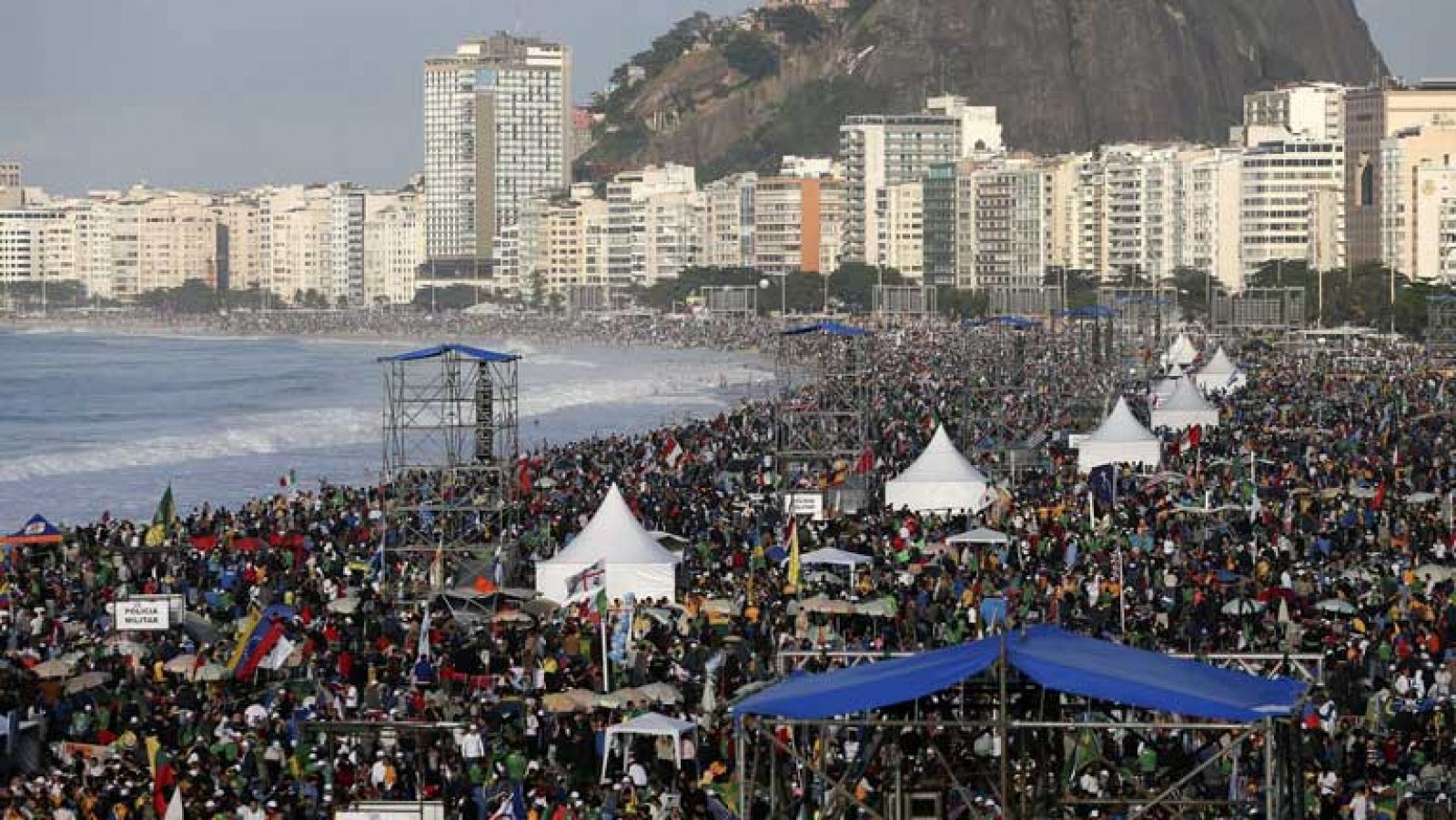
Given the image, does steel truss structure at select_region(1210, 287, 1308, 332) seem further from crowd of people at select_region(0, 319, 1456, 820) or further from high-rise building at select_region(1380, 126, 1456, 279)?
crowd of people at select_region(0, 319, 1456, 820)

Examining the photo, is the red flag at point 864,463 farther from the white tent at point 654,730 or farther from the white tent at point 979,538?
the white tent at point 654,730

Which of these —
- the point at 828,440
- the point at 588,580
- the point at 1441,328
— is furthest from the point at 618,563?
the point at 1441,328

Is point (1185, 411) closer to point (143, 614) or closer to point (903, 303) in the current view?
point (143, 614)

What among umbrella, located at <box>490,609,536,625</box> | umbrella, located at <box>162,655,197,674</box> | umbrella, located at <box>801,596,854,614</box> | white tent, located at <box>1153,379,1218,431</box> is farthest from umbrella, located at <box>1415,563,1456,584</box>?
white tent, located at <box>1153,379,1218,431</box>

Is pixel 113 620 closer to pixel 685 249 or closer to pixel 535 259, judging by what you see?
pixel 685 249

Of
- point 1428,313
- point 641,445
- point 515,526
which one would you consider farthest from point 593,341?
point 515,526

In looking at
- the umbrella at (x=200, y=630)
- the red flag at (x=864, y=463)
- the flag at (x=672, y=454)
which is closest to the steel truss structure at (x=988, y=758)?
the umbrella at (x=200, y=630)
